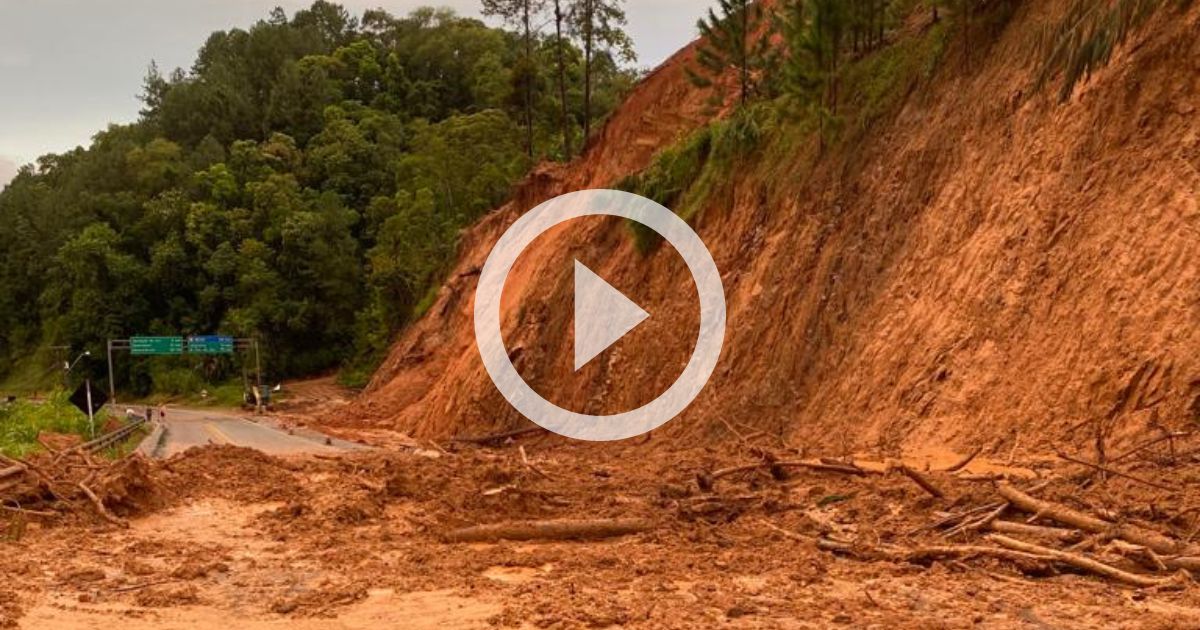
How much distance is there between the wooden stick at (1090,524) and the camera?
7180 millimetres

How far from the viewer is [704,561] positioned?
8539mm

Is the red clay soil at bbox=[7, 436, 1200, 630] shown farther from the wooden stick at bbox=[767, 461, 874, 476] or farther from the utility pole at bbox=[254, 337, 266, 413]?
the utility pole at bbox=[254, 337, 266, 413]

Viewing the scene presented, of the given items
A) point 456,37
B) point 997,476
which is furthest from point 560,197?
point 456,37

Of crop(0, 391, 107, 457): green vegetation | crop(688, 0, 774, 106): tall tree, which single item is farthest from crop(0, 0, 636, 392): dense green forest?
crop(0, 391, 107, 457): green vegetation

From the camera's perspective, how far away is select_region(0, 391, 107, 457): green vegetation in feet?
78.8

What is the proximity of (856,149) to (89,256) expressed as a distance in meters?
61.9

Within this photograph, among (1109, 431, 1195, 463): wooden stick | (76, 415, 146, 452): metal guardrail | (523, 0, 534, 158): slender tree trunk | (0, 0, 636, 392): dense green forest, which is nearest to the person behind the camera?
(1109, 431, 1195, 463): wooden stick

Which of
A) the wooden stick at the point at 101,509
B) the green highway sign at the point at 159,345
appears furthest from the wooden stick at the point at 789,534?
the green highway sign at the point at 159,345

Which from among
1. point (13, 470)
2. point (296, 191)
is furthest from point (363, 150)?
point (13, 470)

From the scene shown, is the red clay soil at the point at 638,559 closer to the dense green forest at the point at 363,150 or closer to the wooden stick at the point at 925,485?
the wooden stick at the point at 925,485

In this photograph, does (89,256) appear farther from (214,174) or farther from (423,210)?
(423,210)
